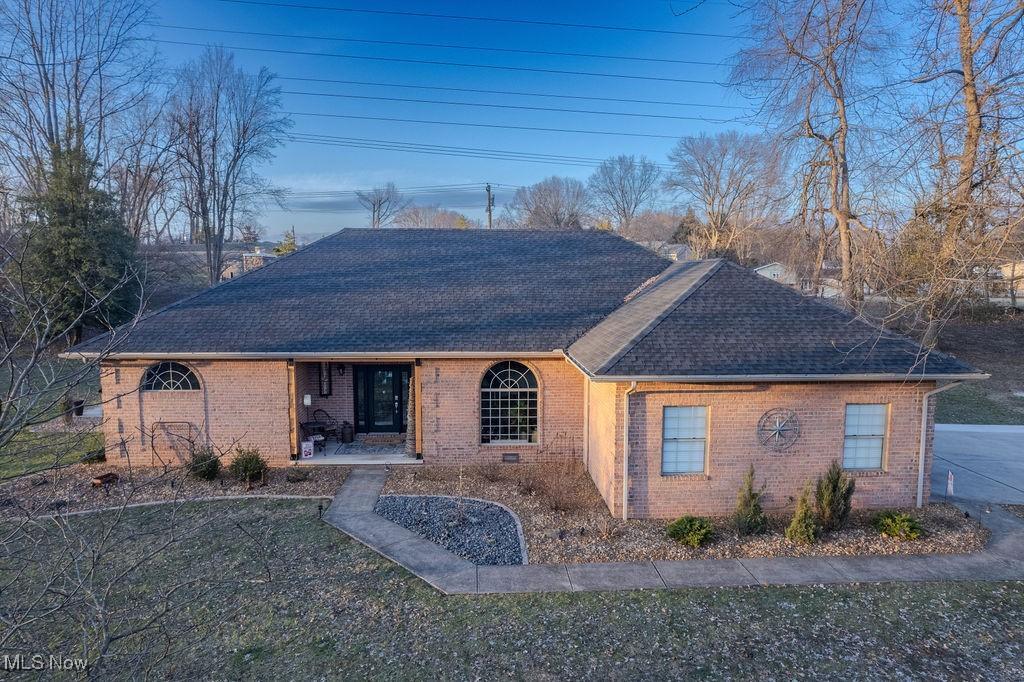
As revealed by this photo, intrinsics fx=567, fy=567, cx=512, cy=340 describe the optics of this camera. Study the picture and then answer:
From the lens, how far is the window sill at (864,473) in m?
10.7

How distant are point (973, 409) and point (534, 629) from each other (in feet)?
67.1

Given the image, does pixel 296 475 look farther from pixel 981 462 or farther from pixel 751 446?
pixel 981 462

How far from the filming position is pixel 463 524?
33.4 ft

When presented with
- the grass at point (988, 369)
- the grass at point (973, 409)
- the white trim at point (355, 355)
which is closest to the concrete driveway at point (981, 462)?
the grass at point (973, 409)

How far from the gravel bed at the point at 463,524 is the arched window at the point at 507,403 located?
2.41 m

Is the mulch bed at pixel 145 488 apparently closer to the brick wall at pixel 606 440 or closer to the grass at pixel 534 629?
the grass at pixel 534 629

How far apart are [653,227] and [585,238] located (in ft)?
161

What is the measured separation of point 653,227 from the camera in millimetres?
65625

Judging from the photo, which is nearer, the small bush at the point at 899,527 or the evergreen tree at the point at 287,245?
the small bush at the point at 899,527

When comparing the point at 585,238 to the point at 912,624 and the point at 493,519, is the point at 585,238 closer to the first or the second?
the point at 493,519

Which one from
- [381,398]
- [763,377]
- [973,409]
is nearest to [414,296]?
[381,398]

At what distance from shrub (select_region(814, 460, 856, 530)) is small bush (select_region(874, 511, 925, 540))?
1.88 feet

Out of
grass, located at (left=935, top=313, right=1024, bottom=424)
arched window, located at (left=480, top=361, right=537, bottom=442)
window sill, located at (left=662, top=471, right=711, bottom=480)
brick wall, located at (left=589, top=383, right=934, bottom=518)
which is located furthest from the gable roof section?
grass, located at (left=935, top=313, right=1024, bottom=424)

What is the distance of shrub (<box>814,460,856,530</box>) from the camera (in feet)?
32.0
